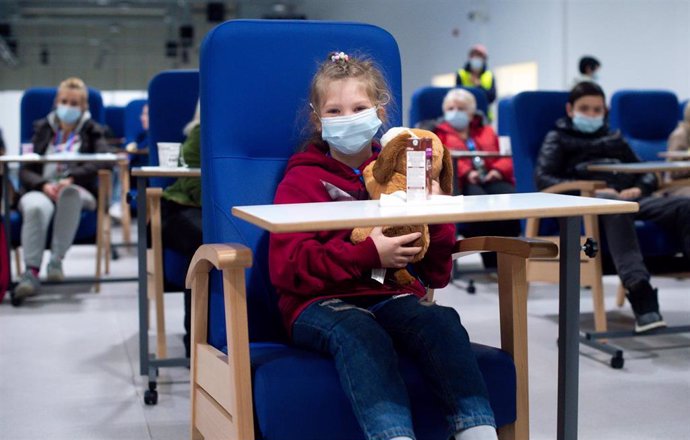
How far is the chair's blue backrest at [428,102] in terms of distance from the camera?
5.09m

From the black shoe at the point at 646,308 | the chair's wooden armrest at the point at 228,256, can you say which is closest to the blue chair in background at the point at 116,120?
the black shoe at the point at 646,308

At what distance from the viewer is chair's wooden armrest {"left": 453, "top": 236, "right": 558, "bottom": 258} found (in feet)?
5.72

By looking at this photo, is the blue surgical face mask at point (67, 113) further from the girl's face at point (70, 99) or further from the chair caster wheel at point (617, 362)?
the chair caster wheel at point (617, 362)

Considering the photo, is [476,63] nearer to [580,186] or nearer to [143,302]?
[580,186]

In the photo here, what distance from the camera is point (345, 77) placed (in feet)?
6.31

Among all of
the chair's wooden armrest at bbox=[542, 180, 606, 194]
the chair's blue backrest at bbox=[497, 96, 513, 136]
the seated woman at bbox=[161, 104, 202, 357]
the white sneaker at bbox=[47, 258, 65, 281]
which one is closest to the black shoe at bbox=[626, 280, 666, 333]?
the chair's wooden armrest at bbox=[542, 180, 606, 194]

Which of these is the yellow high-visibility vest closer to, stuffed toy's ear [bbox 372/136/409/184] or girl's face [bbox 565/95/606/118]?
girl's face [bbox 565/95/606/118]

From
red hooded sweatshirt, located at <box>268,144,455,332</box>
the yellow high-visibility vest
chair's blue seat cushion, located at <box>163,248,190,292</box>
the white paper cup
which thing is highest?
the yellow high-visibility vest

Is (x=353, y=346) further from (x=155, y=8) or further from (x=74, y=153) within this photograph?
(x=155, y=8)

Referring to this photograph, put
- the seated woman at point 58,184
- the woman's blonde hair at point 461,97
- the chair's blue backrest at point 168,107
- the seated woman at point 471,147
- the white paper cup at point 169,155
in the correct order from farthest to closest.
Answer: the woman's blonde hair at point 461,97 < the seated woman at point 471,147 < the seated woman at point 58,184 < the chair's blue backrest at point 168,107 < the white paper cup at point 169,155

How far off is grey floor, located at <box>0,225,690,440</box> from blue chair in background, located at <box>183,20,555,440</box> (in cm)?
66

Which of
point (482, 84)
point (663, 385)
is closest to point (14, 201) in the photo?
point (663, 385)

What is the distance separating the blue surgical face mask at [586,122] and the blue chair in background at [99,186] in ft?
7.58

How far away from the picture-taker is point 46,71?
16109mm
